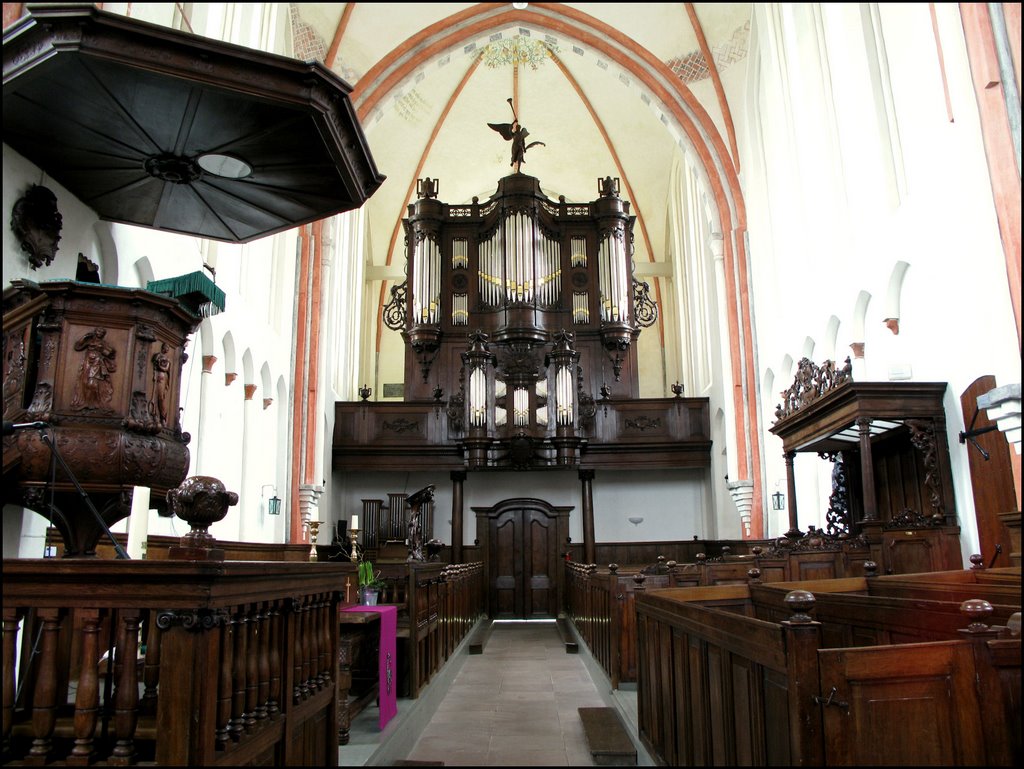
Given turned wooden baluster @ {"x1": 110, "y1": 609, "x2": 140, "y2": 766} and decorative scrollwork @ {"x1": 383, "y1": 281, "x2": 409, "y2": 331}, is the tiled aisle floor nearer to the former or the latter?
turned wooden baluster @ {"x1": 110, "y1": 609, "x2": 140, "y2": 766}

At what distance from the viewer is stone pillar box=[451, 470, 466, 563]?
1559 centimetres

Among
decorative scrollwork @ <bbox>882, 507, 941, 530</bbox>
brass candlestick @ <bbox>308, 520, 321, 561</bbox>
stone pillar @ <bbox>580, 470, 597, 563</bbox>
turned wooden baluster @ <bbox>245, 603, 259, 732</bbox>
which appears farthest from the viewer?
stone pillar @ <bbox>580, 470, 597, 563</bbox>

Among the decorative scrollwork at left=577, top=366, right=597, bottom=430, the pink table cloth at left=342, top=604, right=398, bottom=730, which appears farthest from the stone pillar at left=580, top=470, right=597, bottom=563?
the pink table cloth at left=342, top=604, right=398, bottom=730

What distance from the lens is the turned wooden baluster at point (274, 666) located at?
312cm

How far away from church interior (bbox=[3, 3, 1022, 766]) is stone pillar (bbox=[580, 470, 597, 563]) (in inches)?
3.6

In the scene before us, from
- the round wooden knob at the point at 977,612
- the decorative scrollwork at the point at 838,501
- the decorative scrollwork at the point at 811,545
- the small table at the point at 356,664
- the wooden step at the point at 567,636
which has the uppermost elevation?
the decorative scrollwork at the point at 838,501

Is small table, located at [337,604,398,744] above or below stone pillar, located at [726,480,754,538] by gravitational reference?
below

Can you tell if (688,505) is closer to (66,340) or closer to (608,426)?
(608,426)

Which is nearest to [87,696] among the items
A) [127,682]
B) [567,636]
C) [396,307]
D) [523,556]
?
[127,682]

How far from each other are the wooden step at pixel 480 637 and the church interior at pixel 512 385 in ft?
0.70

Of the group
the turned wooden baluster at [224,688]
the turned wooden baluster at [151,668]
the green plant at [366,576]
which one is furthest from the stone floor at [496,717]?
the turned wooden baluster at [224,688]

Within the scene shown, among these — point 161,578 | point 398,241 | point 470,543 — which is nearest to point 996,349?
point 161,578

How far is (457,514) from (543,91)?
998 centimetres

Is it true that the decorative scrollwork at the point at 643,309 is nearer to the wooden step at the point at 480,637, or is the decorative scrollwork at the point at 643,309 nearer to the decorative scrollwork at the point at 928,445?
the wooden step at the point at 480,637
